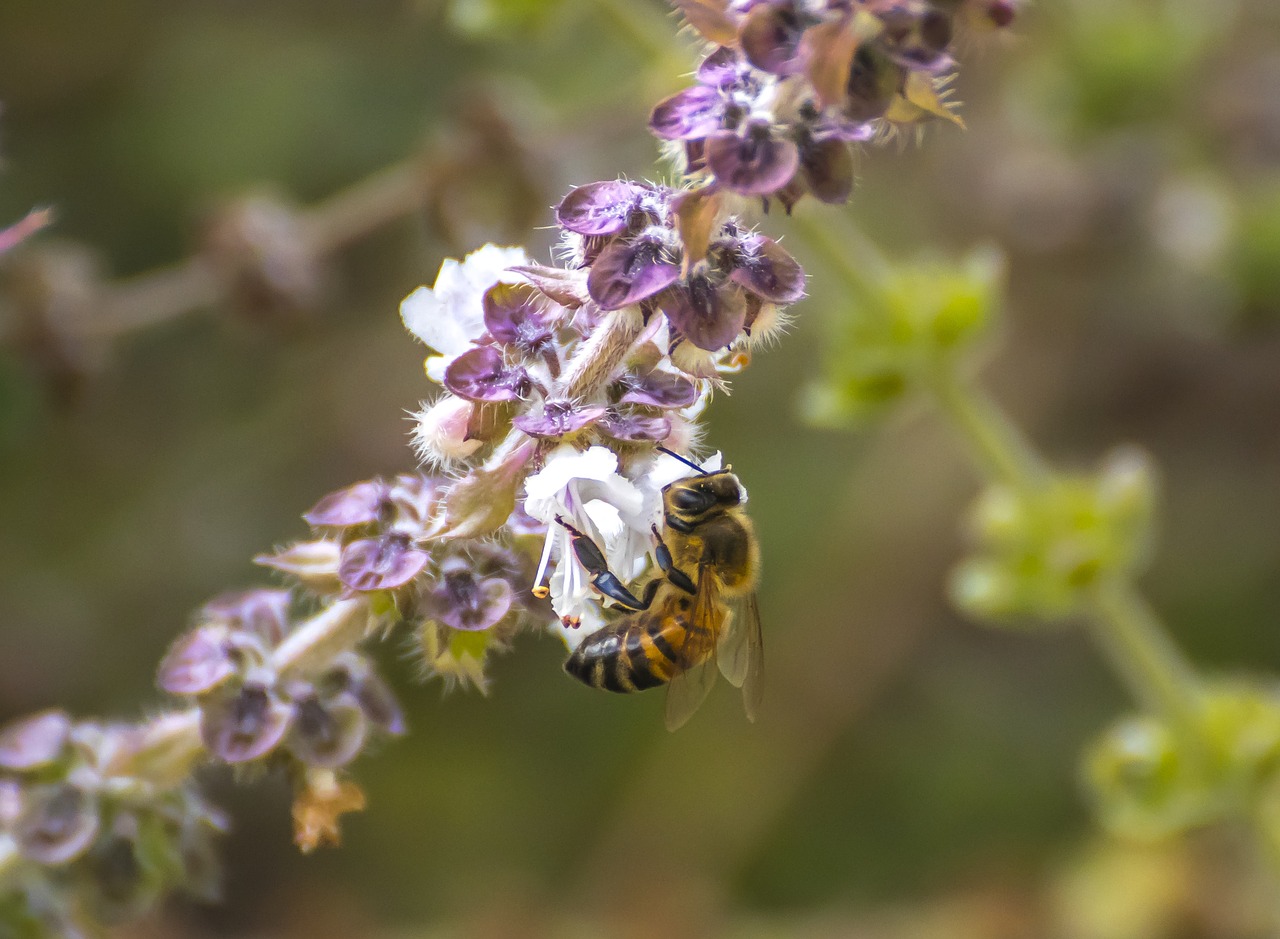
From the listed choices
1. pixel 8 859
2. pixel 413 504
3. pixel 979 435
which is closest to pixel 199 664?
pixel 413 504

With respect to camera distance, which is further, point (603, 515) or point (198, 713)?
point (198, 713)

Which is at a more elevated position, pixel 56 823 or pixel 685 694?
pixel 685 694

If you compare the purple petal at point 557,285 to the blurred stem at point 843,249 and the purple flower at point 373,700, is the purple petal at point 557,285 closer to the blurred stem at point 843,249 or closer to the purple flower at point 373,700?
the purple flower at point 373,700

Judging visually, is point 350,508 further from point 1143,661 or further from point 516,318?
point 1143,661

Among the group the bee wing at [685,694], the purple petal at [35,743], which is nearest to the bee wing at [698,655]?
the bee wing at [685,694]

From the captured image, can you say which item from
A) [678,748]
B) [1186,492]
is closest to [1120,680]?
[1186,492]
